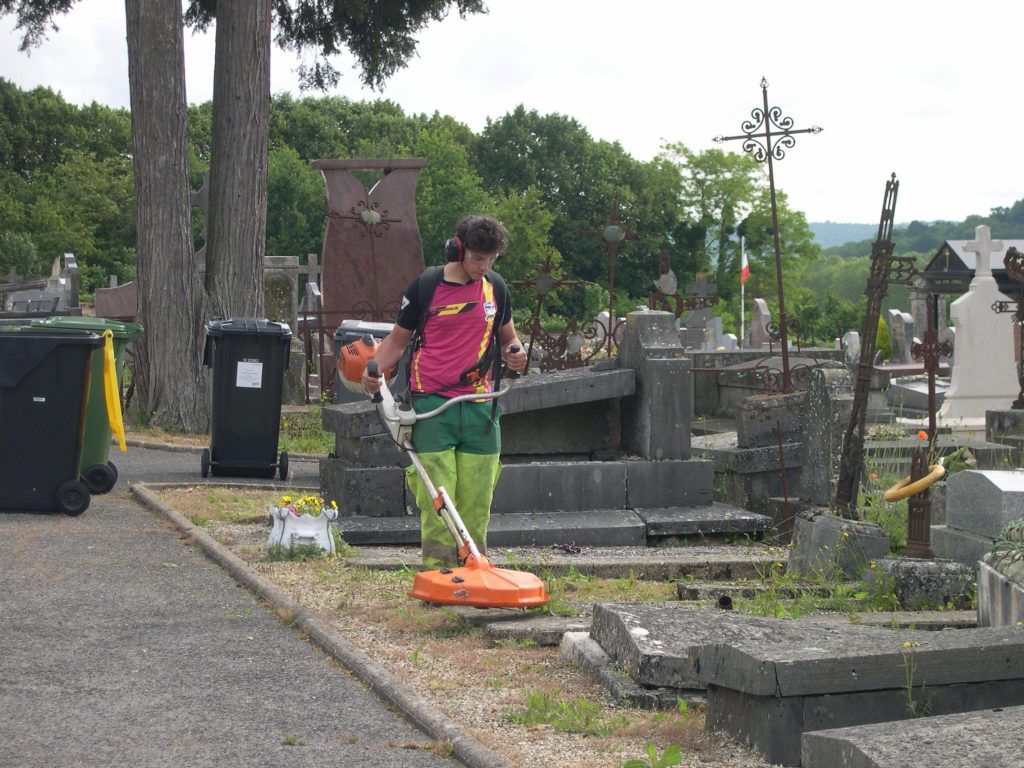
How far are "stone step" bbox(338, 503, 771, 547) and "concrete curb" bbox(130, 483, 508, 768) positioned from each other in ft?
3.68

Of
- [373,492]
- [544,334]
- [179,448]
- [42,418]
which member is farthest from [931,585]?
[544,334]

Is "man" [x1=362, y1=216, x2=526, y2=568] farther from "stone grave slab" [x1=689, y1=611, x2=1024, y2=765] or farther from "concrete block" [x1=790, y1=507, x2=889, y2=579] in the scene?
"stone grave slab" [x1=689, y1=611, x2=1024, y2=765]

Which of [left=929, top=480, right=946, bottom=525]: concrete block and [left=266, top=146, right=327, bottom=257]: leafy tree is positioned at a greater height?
[left=266, top=146, right=327, bottom=257]: leafy tree

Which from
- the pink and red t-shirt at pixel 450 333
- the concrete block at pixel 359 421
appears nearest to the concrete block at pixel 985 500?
the pink and red t-shirt at pixel 450 333

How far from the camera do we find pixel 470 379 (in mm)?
6512

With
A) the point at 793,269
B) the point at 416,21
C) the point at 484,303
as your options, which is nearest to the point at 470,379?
the point at 484,303

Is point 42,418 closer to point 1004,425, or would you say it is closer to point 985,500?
point 985,500

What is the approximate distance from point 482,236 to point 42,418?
4599 millimetres

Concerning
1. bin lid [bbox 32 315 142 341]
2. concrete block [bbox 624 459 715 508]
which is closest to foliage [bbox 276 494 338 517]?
concrete block [bbox 624 459 715 508]

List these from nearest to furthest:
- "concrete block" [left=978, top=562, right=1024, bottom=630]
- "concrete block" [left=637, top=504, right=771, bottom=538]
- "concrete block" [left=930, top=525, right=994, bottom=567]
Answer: "concrete block" [left=978, top=562, right=1024, bottom=630] < "concrete block" [left=930, top=525, right=994, bottom=567] < "concrete block" [left=637, top=504, right=771, bottom=538]

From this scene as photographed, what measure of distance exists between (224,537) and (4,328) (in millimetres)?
2544

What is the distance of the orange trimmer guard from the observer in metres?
5.95

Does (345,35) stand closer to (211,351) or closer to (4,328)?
(211,351)

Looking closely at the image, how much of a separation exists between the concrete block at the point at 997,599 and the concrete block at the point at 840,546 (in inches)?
49.2
